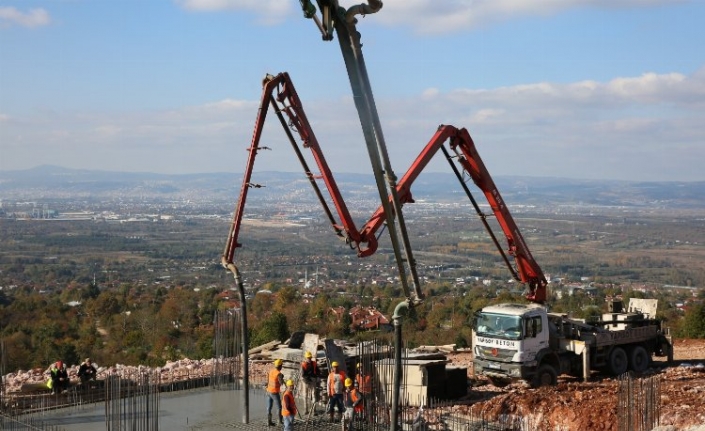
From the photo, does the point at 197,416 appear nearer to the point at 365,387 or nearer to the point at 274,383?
the point at 274,383

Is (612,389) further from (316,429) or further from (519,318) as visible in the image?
(316,429)

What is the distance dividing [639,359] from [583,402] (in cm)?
594

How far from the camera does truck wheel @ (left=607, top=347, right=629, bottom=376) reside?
2098 centimetres

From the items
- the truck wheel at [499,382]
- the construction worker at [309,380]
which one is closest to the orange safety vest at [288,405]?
the construction worker at [309,380]

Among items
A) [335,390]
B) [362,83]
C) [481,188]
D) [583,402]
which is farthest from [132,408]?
[481,188]

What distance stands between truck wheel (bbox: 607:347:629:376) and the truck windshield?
3413mm

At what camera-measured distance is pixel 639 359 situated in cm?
2183

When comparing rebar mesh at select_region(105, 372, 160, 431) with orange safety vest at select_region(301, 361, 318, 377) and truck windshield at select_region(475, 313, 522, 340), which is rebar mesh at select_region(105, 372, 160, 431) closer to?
orange safety vest at select_region(301, 361, 318, 377)

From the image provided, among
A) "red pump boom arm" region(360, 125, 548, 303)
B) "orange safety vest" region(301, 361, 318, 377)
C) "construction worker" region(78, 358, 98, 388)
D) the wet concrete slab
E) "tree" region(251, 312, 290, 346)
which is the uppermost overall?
"red pump boom arm" region(360, 125, 548, 303)

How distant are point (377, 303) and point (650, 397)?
4045 centimetres

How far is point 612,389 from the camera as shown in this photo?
59.4 ft

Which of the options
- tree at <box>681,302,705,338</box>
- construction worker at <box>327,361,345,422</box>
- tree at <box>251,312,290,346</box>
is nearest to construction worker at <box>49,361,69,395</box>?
construction worker at <box>327,361,345,422</box>

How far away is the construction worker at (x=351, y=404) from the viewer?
13812 millimetres

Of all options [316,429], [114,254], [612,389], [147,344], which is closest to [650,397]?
[612,389]
